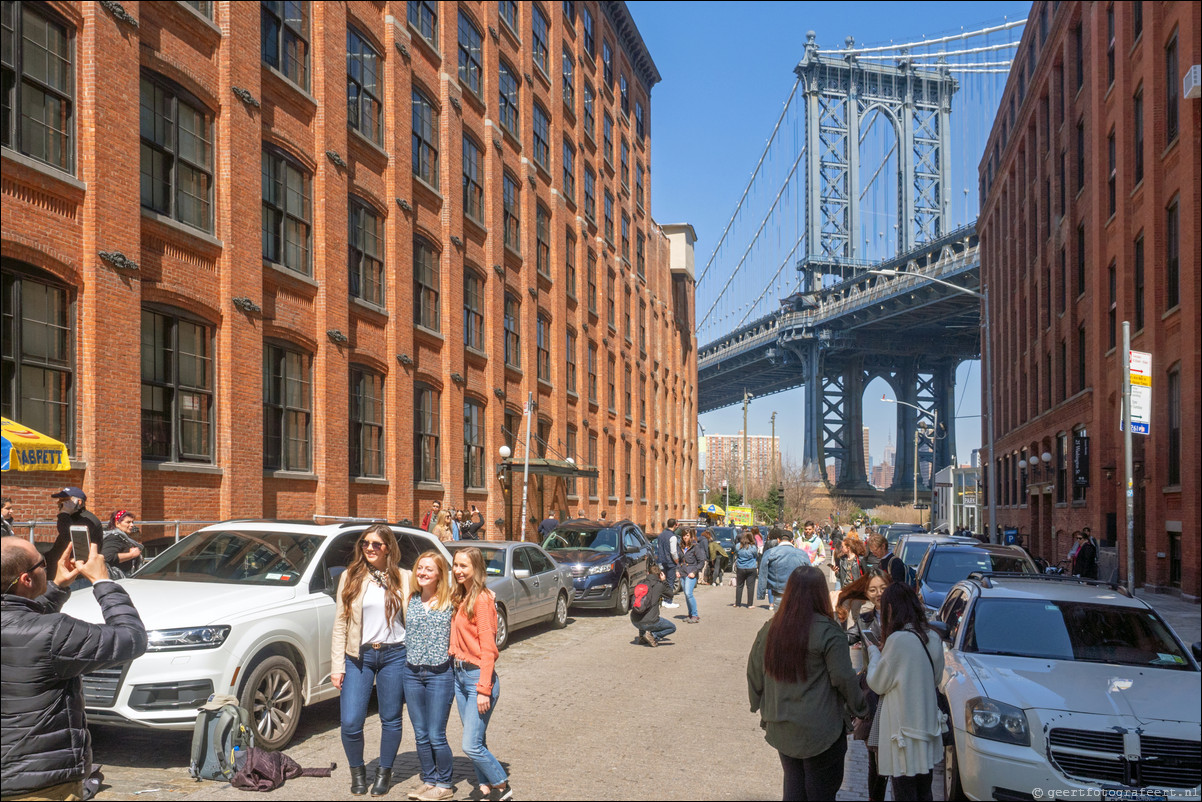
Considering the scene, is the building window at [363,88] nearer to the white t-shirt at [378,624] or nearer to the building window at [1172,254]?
the white t-shirt at [378,624]

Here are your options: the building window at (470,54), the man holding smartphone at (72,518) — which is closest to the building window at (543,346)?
the building window at (470,54)

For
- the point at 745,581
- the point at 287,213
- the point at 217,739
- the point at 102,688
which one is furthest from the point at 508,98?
the point at 217,739

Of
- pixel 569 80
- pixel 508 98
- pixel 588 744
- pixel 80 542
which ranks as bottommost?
pixel 588 744

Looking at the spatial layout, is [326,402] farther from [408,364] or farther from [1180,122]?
[1180,122]

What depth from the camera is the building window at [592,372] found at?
40.9 meters

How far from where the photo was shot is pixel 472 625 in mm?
6652

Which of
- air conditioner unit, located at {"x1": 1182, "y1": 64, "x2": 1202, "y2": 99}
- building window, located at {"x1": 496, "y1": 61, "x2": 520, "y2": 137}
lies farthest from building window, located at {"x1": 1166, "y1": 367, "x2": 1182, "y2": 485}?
building window, located at {"x1": 496, "y1": 61, "x2": 520, "y2": 137}

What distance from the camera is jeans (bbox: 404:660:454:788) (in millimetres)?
6727

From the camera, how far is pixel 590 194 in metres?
42.8

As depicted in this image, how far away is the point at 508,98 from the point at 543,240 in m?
5.17

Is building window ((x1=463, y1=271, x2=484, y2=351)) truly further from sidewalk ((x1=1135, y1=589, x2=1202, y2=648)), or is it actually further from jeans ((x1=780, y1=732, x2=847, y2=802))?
jeans ((x1=780, y1=732, x2=847, y2=802))

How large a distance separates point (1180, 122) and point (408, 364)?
1729cm

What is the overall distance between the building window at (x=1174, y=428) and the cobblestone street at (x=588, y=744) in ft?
47.9

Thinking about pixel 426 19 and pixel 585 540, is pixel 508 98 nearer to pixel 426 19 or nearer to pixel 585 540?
pixel 426 19
